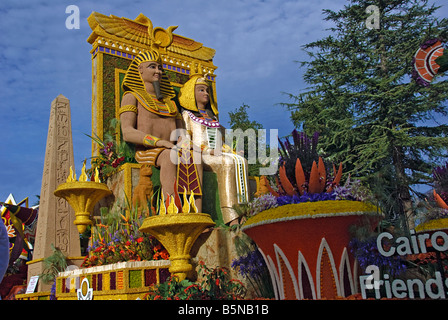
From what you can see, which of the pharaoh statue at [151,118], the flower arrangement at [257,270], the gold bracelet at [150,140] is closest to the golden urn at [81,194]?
the pharaoh statue at [151,118]

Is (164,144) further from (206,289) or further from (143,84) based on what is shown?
(206,289)

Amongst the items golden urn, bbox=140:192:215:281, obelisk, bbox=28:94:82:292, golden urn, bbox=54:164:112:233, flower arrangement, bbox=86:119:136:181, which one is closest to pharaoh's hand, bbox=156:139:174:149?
flower arrangement, bbox=86:119:136:181

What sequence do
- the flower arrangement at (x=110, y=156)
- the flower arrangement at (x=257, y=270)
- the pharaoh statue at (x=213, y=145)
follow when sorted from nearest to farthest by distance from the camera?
the flower arrangement at (x=257, y=270)
the pharaoh statue at (x=213, y=145)
the flower arrangement at (x=110, y=156)

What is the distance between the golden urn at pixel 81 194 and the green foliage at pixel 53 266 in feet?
2.06

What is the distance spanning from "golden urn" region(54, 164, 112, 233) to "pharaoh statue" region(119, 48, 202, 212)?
3.20ft

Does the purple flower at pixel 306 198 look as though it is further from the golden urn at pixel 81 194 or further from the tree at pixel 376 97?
the tree at pixel 376 97

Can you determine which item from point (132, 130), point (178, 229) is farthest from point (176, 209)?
point (132, 130)

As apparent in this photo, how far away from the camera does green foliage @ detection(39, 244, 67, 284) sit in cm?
754

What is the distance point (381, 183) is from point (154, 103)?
5.06 metres

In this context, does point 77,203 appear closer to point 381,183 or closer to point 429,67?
point 381,183

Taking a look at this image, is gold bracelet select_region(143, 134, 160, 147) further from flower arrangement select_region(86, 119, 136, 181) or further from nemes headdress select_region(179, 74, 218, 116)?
nemes headdress select_region(179, 74, 218, 116)

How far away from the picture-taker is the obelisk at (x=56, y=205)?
25.7 ft

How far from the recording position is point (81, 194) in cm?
738
